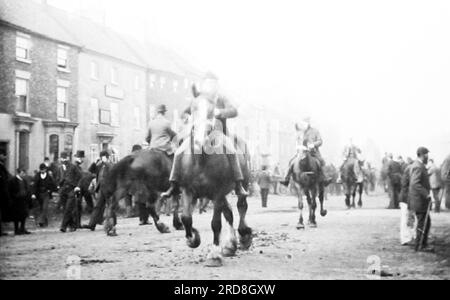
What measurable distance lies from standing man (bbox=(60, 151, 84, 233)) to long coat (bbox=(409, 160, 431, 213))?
4.87 meters

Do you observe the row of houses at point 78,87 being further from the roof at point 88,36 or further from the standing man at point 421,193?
the standing man at point 421,193

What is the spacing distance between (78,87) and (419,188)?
14.5ft

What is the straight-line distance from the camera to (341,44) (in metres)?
6.59

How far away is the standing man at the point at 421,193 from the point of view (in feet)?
18.8

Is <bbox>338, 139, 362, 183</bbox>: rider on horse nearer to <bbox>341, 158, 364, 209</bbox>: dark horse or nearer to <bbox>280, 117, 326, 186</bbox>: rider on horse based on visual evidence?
<bbox>341, 158, 364, 209</bbox>: dark horse

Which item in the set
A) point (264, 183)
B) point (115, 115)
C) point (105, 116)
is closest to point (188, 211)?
point (105, 116)

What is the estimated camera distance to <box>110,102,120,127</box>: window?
662 centimetres

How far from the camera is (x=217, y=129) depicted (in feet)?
18.5

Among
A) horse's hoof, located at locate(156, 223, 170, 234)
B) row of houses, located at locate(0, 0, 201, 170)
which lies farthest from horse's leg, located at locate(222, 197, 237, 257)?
horse's hoof, located at locate(156, 223, 170, 234)

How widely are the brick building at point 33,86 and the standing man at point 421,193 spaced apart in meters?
4.27

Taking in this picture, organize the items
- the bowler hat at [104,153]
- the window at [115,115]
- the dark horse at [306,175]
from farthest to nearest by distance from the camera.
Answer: the dark horse at [306,175], the bowler hat at [104,153], the window at [115,115]

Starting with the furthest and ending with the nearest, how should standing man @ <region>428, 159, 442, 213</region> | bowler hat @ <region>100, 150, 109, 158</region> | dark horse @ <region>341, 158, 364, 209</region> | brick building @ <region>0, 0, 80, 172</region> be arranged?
dark horse @ <region>341, 158, 364, 209</region>
bowler hat @ <region>100, 150, 109, 158</region>
standing man @ <region>428, 159, 442, 213</region>
brick building @ <region>0, 0, 80, 172</region>

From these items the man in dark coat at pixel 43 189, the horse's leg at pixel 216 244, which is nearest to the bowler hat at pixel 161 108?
the man in dark coat at pixel 43 189
